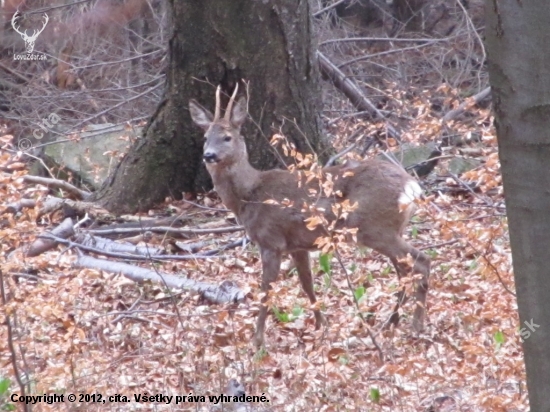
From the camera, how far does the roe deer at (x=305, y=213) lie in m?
6.34

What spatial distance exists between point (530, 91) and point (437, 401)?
7.35 feet

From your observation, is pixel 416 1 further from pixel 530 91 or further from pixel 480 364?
pixel 530 91

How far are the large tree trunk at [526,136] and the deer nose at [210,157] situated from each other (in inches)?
155

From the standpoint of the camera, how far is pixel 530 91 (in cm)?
276

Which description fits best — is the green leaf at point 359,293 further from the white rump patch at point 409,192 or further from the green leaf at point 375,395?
the green leaf at point 375,395

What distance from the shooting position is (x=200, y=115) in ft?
23.3

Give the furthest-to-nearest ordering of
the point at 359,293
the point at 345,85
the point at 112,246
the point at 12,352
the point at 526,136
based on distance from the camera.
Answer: the point at 345,85, the point at 112,246, the point at 359,293, the point at 12,352, the point at 526,136

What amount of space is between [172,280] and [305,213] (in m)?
1.16

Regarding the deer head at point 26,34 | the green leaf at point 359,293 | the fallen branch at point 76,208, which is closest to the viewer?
the green leaf at point 359,293

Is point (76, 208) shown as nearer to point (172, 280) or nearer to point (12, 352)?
point (172, 280)

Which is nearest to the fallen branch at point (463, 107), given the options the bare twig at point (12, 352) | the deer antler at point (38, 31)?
the bare twig at point (12, 352)

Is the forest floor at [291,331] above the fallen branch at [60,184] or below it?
below

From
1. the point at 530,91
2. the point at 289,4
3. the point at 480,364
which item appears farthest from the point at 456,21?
the point at 530,91

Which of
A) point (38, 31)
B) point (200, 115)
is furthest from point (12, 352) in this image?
point (38, 31)
